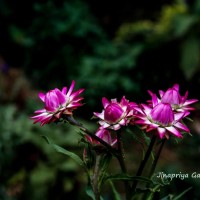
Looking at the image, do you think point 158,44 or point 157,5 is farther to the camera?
point 157,5

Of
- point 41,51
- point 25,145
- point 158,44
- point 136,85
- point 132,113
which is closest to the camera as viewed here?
point 132,113

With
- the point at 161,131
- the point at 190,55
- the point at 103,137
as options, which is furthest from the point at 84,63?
the point at 161,131

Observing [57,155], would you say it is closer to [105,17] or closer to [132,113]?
[132,113]

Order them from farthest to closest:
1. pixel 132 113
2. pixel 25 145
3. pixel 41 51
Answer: pixel 41 51 < pixel 25 145 < pixel 132 113

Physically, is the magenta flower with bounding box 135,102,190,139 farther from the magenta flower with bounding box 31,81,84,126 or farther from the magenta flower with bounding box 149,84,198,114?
the magenta flower with bounding box 31,81,84,126

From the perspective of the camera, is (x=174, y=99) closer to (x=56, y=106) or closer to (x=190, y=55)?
(x=56, y=106)

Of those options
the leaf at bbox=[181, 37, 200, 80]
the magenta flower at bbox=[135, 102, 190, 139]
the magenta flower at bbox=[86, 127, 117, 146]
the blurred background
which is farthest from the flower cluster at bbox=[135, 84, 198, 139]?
the leaf at bbox=[181, 37, 200, 80]

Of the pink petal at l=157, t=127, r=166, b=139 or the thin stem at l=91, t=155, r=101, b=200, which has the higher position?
the pink petal at l=157, t=127, r=166, b=139

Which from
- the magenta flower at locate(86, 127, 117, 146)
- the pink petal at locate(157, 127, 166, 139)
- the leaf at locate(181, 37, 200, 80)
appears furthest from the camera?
the leaf at locate(181, 37, 200, 80)

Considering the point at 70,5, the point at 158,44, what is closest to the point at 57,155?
the point at 158,44
